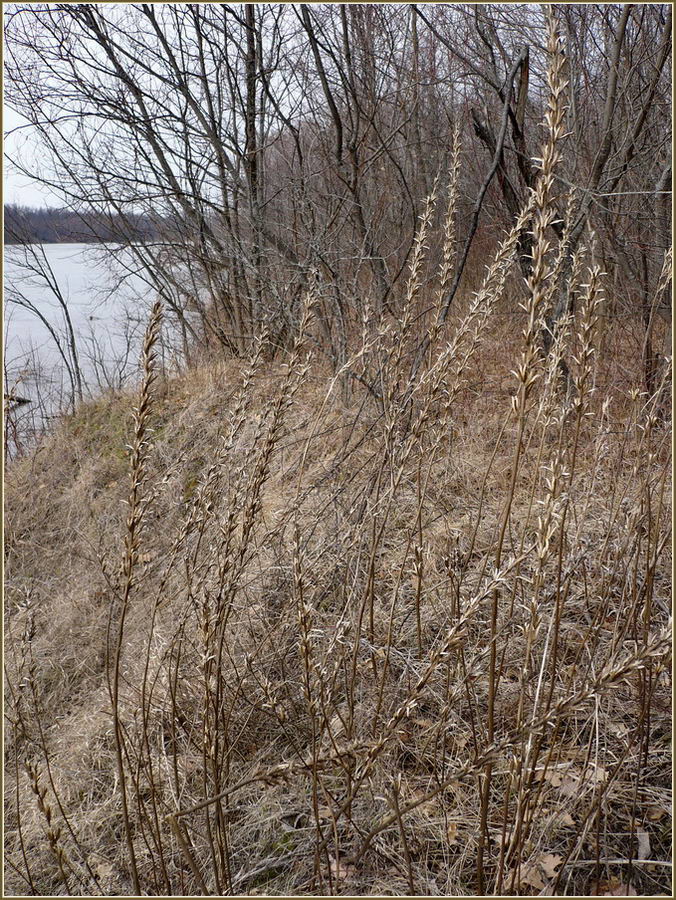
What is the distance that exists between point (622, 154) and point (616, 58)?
843 mm

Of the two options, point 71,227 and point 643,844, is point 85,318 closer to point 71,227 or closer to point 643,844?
point 71,227

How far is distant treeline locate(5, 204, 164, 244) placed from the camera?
989 cm

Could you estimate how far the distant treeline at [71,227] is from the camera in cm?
989

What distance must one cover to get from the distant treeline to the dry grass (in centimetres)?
639

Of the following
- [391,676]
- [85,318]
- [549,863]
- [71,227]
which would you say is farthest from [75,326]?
[549,863]

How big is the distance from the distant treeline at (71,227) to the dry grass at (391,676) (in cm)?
639

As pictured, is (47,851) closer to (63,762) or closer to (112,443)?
(63,762)

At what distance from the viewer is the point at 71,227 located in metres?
11.1

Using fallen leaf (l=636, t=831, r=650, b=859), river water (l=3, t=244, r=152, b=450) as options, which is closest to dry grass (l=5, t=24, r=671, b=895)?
fallen leaf (l=636, t=831, r=650, b=859)

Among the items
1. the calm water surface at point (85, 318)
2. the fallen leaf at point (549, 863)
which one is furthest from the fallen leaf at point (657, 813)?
the calm water surface at point (85, 318)

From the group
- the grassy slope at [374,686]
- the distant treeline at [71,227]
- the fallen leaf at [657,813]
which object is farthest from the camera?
the distant treeline at [71,227]

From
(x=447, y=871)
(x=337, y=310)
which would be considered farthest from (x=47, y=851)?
(x=337, y=310)

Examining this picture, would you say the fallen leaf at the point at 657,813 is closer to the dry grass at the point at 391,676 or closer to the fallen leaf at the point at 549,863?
the dry grass at the point at 391,676

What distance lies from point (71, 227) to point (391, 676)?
10.7m
